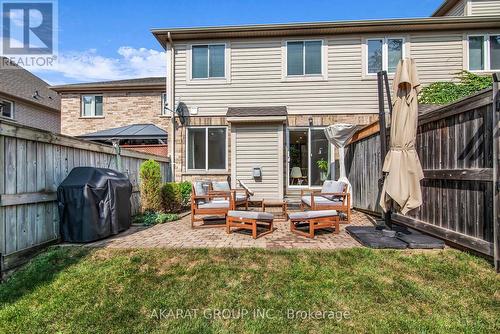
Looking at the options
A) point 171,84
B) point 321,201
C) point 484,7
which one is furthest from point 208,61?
point 484,7

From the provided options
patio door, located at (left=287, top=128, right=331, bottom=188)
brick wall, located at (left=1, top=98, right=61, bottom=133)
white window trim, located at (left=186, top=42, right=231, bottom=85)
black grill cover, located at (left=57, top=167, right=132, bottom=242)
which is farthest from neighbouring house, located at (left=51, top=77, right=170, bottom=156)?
black grill cover, located at (left=57, top=167, right=132, bottom=242)

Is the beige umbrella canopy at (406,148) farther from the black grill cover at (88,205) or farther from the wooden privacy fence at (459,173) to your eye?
the black grill cover at (88,205)

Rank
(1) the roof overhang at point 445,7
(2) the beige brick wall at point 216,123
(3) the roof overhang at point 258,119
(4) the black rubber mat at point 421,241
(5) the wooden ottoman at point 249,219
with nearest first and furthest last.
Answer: (4) the black rubber mat at point 421,241 → (5) the wooden ottoman at point 249,219 → (3) the roof overhang at point 258,119 → (2) the beige brick wall at point 216,123 → (1) the roof overhang at point 445,7

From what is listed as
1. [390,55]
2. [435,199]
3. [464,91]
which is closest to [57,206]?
[435,199]

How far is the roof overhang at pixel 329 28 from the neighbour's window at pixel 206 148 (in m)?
3.10

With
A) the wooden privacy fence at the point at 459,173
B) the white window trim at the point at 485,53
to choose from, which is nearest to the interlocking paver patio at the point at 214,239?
the wooden privacy fence at the point at 459,173

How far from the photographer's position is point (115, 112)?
1490 cm

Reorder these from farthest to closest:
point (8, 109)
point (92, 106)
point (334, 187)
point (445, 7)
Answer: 1. point (92, 106)
2. point (8, 109)
3. point (445, 7)
4. point (334, 187)

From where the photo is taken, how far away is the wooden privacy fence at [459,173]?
11.4ft

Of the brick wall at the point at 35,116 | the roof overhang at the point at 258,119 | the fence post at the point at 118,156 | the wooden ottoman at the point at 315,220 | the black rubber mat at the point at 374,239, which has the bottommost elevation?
the black rubber mat at the point at 374,239

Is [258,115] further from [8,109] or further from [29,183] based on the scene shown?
[8,109]

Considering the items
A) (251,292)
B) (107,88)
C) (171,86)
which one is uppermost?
(107,88)

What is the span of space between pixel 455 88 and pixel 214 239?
28.0ft

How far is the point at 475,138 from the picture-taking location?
12.0 ft
